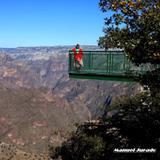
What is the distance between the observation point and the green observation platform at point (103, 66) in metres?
28.5

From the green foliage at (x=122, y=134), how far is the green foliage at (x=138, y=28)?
3581 millimetres

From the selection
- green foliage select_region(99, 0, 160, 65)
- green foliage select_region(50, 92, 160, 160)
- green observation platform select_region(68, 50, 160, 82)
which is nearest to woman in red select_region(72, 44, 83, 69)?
green observation platform select_region(68, 50, 160, 82)

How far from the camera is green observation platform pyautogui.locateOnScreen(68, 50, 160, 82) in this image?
93.5 ft

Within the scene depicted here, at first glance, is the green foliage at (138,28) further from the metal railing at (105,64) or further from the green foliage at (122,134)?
the metal railing at (105,64)

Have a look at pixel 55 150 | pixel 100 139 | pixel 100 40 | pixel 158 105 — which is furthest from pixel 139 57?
pixel 55 150

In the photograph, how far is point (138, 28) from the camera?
15.6m

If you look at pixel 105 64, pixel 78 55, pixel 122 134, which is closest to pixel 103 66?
pixel 105 64

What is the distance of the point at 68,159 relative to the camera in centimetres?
2500

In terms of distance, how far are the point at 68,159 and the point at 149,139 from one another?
6.06 m

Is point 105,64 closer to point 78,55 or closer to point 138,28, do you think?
point 78,55

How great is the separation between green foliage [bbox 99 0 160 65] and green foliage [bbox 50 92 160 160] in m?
3.58

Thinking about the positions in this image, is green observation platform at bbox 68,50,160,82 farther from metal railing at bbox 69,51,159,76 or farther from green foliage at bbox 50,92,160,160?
green foliage at bbox 50,92,160,160

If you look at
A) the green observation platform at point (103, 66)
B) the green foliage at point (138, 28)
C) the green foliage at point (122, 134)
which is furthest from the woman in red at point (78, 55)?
the green foliage at point (138, 28)

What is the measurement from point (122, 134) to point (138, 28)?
9044mm
